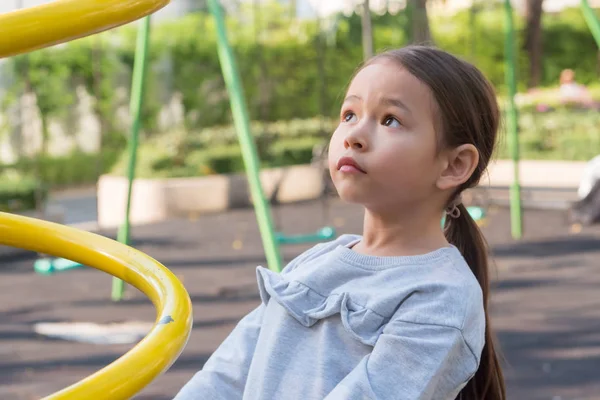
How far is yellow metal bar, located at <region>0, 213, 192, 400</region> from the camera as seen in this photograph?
47.7 inches

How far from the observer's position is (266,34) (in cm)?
1658

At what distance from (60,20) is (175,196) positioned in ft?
35.4

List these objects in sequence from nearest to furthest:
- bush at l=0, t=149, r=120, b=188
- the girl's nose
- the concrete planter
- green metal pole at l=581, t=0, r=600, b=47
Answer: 1. the girl's nose
2. green metal pole at l=581, t=0, r=600, b=47
3. the concrete planter
4. bush at l=0, t=149, r=120, b=188

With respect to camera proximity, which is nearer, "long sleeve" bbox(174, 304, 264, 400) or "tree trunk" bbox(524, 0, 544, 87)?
"long sleeve" bbox(174, 304, 264, 400)

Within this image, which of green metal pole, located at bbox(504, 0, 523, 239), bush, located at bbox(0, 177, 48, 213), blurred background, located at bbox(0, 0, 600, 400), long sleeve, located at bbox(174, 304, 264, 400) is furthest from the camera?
bush, located at bbox(0, 177, 48, 213)

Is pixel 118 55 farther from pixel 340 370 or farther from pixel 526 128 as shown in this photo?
pixel 340 370

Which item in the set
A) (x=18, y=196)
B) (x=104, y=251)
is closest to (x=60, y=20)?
(x=104, y=251)

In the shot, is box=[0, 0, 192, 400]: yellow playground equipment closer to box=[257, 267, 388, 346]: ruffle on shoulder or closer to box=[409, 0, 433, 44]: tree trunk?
box=[257, 267, 388, 346]: ruffle on shoulder

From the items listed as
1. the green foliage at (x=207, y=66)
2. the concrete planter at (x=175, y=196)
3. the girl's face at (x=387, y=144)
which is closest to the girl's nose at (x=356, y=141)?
the girl's face at (x=387, y=144)

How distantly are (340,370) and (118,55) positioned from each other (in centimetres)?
1506

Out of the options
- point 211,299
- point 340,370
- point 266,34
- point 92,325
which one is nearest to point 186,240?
point 211,299

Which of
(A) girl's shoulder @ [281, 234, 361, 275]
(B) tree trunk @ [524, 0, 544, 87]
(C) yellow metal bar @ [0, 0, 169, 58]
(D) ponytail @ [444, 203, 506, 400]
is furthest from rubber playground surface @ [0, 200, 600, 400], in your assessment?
(B) tree trunk @ [524, 0, 544, 87]

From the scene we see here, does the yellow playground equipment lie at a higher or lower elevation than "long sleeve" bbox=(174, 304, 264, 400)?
higher

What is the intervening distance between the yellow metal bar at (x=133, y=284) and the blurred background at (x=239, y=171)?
0.77 meters
